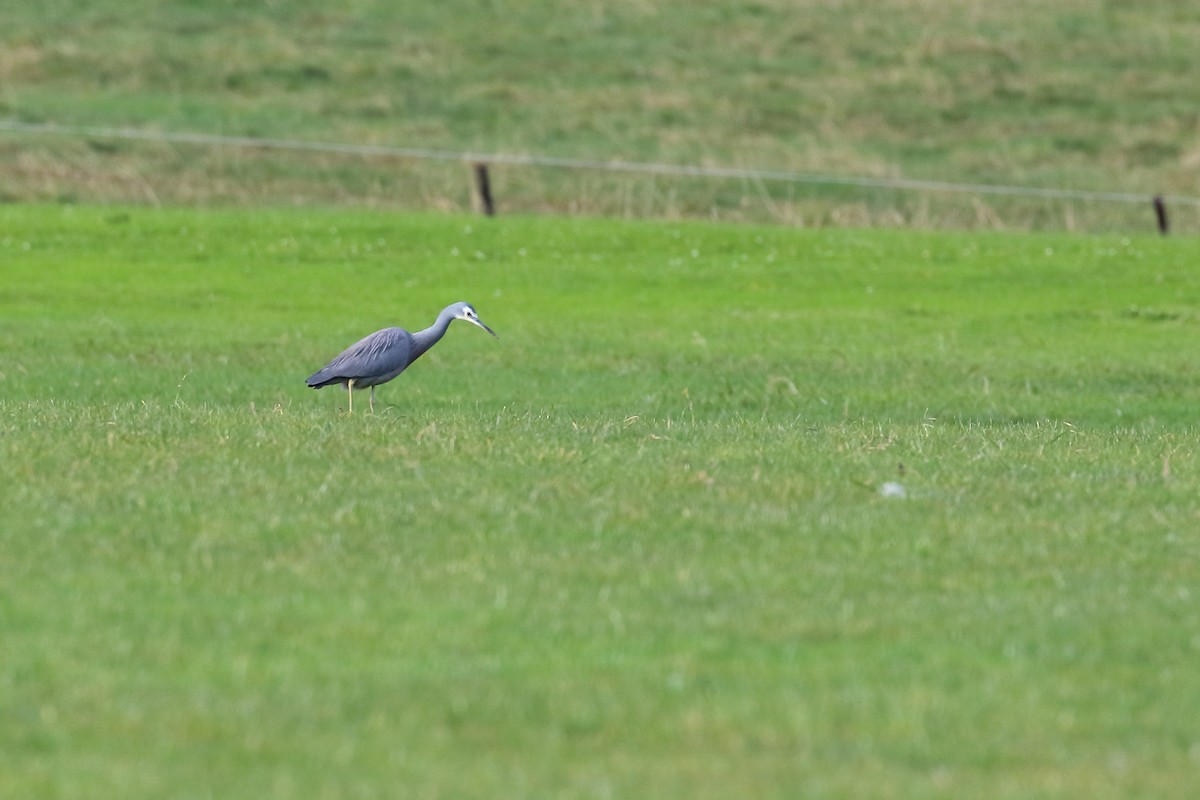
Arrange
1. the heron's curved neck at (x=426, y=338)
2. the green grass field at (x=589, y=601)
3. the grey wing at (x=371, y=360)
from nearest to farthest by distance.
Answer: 1. the green grass field at (x=589, y=601)
2. the grey wing at (x=371, y=360)
3. the heron's curved neck at (x=426, y=338)

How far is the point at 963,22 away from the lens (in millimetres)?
59625

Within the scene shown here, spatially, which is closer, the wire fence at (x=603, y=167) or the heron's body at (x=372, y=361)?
the heron's body at (x=372, y=361)

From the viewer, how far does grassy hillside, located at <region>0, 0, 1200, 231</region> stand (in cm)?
4253

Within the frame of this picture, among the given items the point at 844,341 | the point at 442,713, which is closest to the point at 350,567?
the point at 442,713

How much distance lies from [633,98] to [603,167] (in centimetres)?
1050

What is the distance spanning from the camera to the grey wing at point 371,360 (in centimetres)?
1597

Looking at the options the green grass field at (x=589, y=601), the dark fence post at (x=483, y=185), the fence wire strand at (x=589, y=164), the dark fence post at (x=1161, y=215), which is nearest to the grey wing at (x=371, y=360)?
the green grass field at (x=589, y=601)

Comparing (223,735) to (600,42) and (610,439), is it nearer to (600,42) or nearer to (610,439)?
(610,439)

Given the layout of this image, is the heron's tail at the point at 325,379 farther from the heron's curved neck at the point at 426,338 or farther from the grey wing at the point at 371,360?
the heron's curved neck at the point at 426,338

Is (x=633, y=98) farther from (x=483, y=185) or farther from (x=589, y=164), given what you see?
(x=483, y=185)

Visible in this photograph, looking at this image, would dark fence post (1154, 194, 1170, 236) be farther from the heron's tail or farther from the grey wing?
the heron's tail

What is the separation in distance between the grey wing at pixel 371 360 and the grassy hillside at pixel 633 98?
24.3 m

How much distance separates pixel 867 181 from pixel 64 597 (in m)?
32.7

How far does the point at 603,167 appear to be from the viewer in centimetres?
4203
